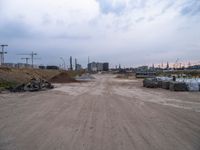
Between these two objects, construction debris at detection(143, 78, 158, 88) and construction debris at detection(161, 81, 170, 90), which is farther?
construction debris at detection(143, 78, 158, 88)

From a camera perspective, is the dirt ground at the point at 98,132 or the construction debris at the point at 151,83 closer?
the dirt ground at the point at 98,132

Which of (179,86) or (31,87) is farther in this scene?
(179,86)

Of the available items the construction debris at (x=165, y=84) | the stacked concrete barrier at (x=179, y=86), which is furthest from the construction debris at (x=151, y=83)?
the stacked concrete barrier at (x=179, y=86)

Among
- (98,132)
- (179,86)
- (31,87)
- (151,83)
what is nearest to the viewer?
(98,132)

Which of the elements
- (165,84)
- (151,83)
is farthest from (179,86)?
(151,83)

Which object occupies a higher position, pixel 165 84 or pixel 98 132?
pixel 98 132

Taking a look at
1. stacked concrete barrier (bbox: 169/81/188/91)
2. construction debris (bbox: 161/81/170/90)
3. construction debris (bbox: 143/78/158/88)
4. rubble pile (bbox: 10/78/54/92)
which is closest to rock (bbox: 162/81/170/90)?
construction debris (bbox: 161/81/170/90)

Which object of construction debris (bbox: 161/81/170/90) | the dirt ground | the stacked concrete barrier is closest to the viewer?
the dirt ground

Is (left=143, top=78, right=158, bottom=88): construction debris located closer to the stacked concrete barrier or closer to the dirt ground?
the stacked concrete barrier

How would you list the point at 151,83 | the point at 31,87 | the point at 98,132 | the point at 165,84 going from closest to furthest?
the point at 98,132, the point at 31,87, the point at 165,84, the point at 151,83

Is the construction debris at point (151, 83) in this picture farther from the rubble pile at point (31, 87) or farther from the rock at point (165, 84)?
the rubble pile at point (31, 87)

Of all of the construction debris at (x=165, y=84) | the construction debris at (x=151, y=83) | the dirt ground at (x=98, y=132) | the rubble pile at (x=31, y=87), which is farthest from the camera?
the construction debris at (x=151, y=83)

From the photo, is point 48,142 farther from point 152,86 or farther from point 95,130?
point 152,86

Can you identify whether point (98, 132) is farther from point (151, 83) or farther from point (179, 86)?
point (151, 83)
